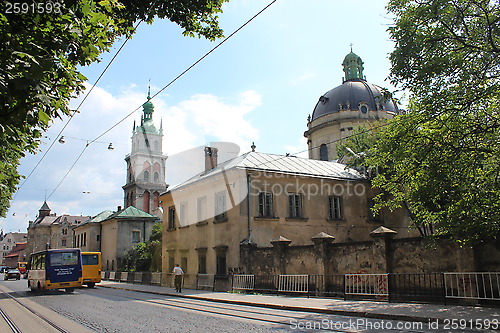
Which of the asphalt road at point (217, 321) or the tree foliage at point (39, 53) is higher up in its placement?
the tree foliage at point (39, 53)

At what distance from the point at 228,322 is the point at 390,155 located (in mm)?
8279

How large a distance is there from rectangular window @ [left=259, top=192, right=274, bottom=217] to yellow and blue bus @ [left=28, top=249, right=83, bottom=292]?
35.7 feet

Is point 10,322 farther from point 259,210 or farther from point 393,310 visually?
point 259,210

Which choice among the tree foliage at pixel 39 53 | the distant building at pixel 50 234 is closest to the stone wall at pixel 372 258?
the tree foliage at pixel 39 53

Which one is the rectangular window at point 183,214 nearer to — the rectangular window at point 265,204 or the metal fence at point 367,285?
the rectangular window at point 265,204

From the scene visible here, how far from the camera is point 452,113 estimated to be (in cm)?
1302

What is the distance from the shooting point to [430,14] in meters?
13.1

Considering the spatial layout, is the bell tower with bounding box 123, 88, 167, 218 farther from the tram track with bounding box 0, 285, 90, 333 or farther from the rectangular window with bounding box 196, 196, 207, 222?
the tram track with bounding box 0, 285, 90, 333

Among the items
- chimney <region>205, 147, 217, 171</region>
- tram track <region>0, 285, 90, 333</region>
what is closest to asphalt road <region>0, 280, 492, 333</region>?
tram track <region>0, 285, 90, 333</region>

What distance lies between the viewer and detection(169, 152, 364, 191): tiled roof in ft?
82.9

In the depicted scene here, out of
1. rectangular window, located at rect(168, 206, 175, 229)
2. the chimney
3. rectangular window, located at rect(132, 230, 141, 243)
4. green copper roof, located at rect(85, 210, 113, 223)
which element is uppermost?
the chimney

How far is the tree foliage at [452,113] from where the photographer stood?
12234 millimetres

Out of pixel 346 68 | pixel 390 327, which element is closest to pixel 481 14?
pixel 390 327

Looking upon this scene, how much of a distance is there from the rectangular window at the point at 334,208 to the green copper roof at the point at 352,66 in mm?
37904
